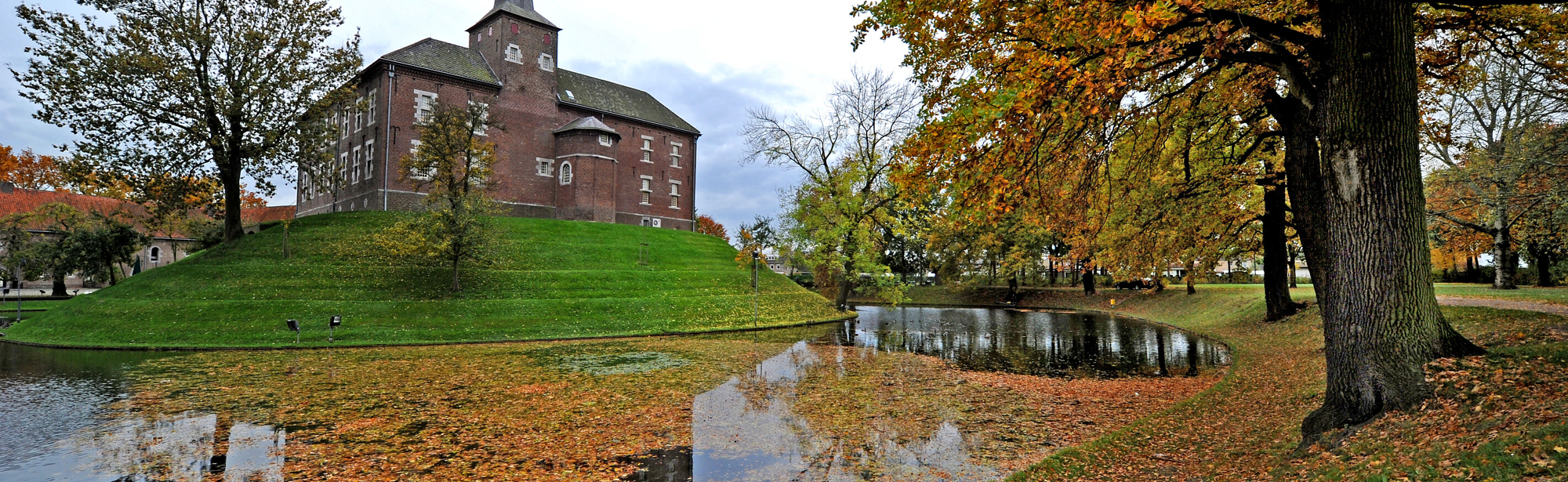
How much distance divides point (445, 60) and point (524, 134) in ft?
21.6

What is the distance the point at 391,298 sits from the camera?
85.1ft

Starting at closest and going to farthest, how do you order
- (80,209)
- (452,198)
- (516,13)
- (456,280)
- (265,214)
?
1. (456,280)
2. (452,198)
3. (516,13)
4. (80,209)
5. (265,214)

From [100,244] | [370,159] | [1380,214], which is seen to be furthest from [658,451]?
[100,244]

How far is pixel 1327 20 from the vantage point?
725 centimetres

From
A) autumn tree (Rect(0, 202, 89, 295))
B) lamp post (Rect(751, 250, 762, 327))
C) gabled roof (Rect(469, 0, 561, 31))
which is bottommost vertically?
lamp post (Rect(751, 250, 762, 327))

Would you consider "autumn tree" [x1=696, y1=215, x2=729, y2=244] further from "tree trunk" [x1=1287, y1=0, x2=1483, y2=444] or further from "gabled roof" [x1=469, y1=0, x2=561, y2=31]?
"tree trunk" [x1=1287, y1=0, x2=1483, y2=444]

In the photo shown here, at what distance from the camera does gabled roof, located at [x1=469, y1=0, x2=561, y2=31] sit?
4456 cm

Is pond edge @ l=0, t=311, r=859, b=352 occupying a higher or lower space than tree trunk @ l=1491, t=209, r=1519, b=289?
lower

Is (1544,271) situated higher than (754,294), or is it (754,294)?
(1544,271)

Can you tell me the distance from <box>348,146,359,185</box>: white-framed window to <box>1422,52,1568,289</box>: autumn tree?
4858cm

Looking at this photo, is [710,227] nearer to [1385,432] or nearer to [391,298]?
[391,298]

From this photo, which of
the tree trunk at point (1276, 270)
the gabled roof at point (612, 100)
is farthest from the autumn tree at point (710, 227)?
the tree trunk at point (1276, 270)

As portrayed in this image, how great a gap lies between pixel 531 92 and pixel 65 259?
95.4 ft

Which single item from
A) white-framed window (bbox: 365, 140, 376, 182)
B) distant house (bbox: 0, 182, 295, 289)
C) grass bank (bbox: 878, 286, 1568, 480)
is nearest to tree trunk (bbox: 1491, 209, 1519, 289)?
grass bank (bbox: 878, 286, 1568, 480)
